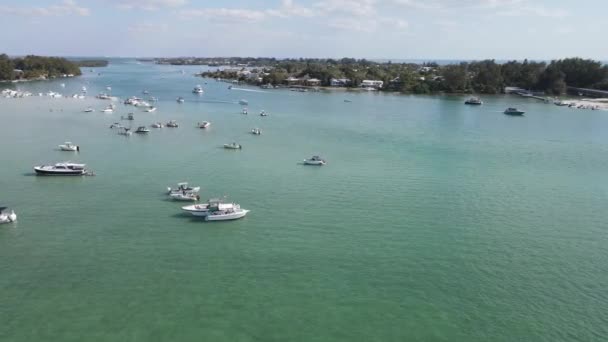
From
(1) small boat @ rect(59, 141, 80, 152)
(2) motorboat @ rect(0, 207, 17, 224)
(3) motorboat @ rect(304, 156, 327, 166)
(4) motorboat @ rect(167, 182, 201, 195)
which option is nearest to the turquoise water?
(2) motorboat @ rect(0, 207, 17, 224)

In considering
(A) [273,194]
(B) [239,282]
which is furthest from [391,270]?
(A) [273,194]

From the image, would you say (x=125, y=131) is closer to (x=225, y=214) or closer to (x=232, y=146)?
(x=232, y=146)

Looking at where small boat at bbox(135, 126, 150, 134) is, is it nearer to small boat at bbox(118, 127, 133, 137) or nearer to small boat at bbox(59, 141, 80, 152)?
small boat at bbox(118, 127, 133, 137)

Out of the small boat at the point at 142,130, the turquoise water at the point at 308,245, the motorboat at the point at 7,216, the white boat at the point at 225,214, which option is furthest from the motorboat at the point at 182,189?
the small boat at the point at 142,130

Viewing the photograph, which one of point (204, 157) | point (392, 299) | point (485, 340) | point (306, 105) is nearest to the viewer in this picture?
point (485, 340)

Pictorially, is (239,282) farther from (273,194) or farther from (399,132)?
(399,132)

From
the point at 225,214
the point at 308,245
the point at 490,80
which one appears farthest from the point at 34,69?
the point at 308,245

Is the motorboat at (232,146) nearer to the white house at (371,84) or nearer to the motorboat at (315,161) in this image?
the motorboat at (315,161)
